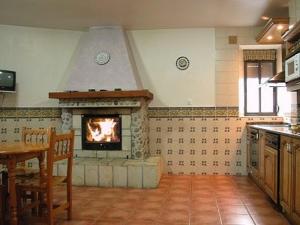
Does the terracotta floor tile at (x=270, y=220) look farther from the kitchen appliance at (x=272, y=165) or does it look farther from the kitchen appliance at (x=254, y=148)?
the kitchen appliance at (x=254, y=148)

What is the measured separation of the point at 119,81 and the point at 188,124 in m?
1.36

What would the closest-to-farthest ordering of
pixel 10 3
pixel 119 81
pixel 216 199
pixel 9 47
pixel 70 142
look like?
pixel 70 142, pixel 216 199, pixel 10 3, pixel 119 81, pixel 9 47

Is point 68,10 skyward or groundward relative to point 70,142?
skyward

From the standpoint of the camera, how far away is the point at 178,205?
359 cm

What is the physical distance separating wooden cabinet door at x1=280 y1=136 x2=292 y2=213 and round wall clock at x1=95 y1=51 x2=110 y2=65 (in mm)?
3063

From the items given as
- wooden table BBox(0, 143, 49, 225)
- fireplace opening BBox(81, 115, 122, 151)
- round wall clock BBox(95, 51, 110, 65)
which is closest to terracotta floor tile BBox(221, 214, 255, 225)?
wooden table BBox(0, 143, 49, 225)

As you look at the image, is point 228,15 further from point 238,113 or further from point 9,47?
point 9,47

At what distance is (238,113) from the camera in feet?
17.1

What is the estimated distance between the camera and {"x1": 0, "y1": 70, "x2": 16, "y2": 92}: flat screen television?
5.18 m

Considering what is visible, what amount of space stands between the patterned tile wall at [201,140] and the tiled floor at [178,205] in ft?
1.64

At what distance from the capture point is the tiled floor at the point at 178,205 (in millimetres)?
3080

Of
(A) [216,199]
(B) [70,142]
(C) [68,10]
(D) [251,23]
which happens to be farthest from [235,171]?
(C) [68,10]

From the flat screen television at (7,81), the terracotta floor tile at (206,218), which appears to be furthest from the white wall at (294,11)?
the flat screen television at (7,81)

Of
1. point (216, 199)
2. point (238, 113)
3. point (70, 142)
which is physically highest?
point (238, 113)
